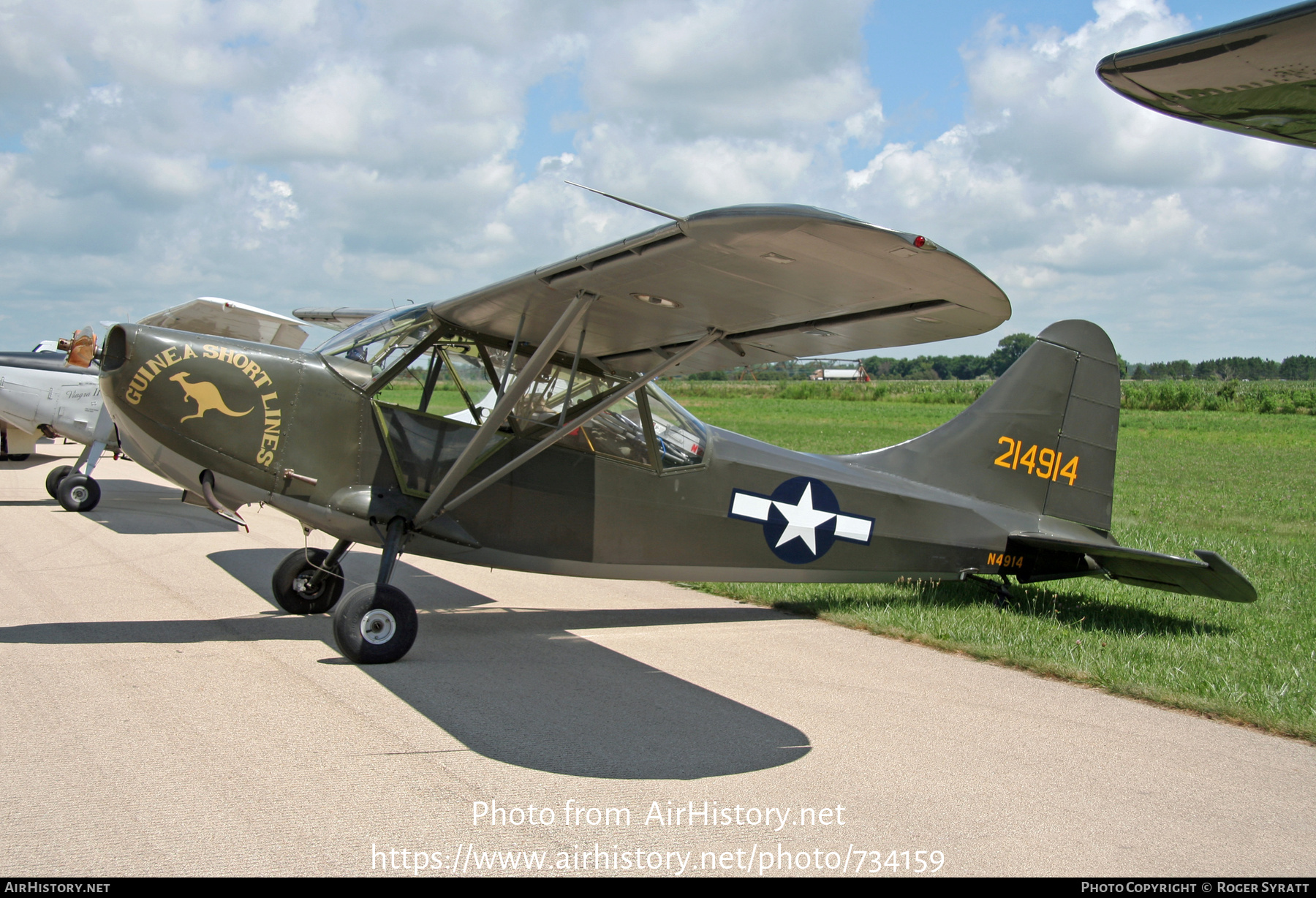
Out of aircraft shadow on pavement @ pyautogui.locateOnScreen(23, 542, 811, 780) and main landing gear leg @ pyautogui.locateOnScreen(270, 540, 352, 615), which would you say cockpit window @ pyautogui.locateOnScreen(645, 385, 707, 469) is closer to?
aircraft shadow on pavement @ pyautogui.locateOnScreen(23, 542, 811, 780)

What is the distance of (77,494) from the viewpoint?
456 inches

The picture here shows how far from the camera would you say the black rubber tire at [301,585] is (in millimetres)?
6430

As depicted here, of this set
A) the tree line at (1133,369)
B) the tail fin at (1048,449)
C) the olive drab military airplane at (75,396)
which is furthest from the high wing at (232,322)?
the tree line at (1133,369)

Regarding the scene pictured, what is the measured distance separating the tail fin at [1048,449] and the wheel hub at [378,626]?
4213 millimetres

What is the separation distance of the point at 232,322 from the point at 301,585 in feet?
17.3

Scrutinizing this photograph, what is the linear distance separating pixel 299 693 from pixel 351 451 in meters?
1.62

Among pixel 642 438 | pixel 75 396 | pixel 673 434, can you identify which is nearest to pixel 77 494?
pixel 75 396

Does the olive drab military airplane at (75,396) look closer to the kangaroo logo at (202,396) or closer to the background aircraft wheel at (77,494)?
the background aircraft wheel at (77,494)

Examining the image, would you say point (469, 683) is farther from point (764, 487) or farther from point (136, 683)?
point (764, 487)

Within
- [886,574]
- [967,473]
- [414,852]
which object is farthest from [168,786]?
[967,473]

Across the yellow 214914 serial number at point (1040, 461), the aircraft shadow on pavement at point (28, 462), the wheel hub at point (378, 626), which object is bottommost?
the aircraft shadow on pavement at point (28, 462)

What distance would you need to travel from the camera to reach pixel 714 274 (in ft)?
14.1

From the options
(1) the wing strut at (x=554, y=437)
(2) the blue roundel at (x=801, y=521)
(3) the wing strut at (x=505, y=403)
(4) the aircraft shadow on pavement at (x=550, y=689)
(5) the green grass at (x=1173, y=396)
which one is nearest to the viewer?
(4) the aircraft shadow on pavement at (x=550, y=689)

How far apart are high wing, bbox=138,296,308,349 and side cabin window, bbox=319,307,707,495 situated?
4.23 meters
